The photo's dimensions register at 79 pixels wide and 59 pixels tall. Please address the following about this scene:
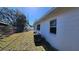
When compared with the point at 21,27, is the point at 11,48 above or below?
below

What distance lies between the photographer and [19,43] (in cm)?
718

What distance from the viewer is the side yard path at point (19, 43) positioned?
271 inches

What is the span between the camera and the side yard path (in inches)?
271

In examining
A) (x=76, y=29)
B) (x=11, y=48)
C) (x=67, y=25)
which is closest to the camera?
(x=76, y=29)

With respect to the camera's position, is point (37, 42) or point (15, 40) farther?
point (37, 42)

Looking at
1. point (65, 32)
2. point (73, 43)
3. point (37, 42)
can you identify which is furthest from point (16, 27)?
point (73, 43)

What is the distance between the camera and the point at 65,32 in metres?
5.43

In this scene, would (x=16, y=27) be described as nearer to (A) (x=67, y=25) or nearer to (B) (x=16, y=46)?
(B) (x=16, y=46)

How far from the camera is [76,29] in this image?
14.6 ft
